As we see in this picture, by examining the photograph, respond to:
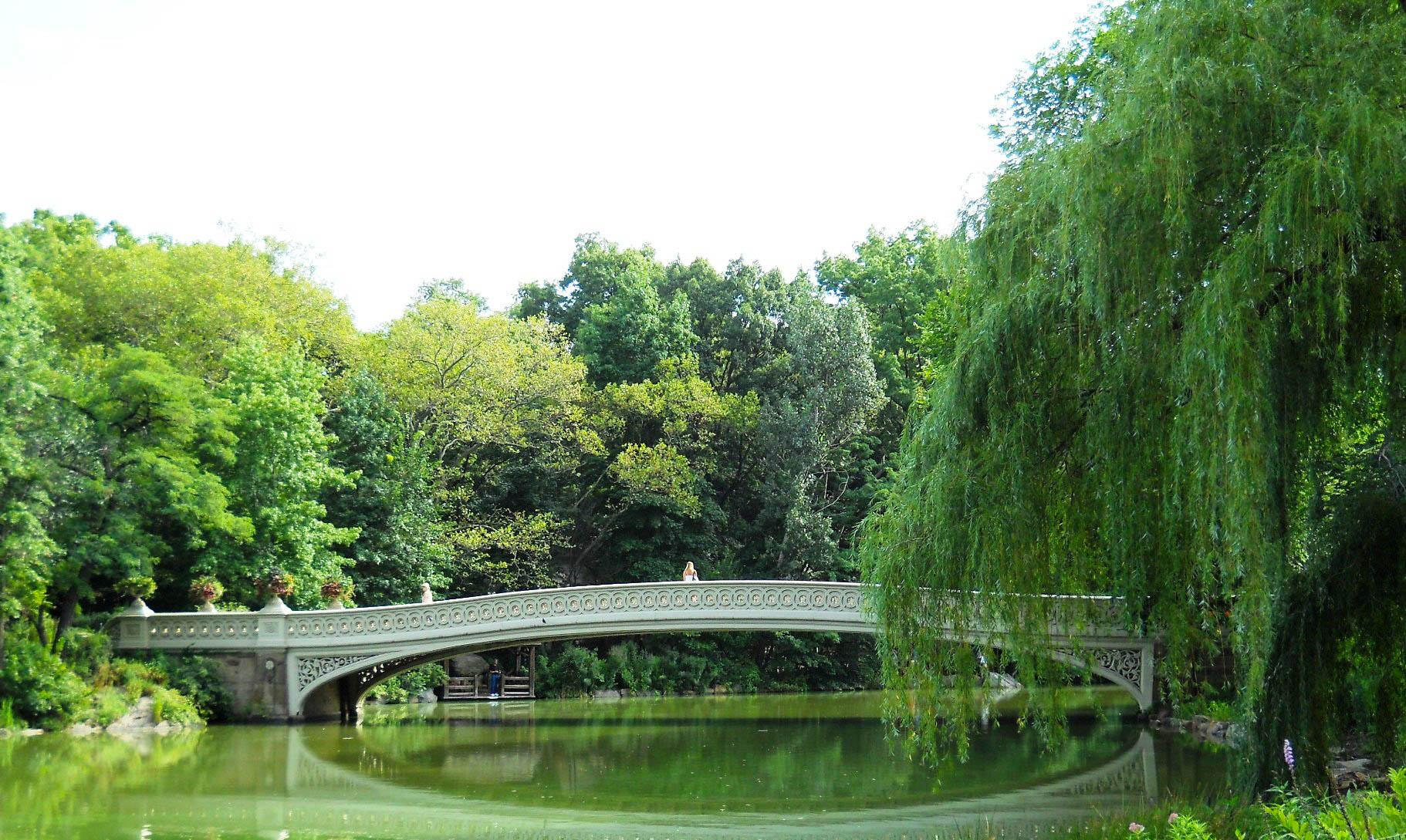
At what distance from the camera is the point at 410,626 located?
71.7 feet

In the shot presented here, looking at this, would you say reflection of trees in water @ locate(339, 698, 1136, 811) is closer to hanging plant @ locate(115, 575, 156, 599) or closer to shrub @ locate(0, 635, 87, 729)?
shrub @ locate(0, 635, 87, 729)

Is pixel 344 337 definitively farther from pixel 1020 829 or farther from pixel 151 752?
pixel 1020 829

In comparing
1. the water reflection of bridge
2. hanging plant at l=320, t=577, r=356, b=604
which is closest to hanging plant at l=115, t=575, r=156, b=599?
hanging plant at l=320, t=577, r=356, b=604

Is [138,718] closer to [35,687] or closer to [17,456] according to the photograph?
[35,687]

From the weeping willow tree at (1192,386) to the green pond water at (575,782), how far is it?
88.0 inches

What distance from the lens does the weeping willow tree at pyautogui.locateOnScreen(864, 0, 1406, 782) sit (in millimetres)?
6691

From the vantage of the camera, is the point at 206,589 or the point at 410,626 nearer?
the point at 410,626

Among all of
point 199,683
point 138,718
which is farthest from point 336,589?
point 138,718

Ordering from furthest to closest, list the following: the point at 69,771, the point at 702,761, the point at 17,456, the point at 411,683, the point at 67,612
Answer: the point at 411,683 → the point at 67,612 → the point at 17,456 → the point at 702,761 → the point at 69,771

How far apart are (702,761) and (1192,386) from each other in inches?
446

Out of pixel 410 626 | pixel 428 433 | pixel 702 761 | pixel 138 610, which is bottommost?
pixel 702 761

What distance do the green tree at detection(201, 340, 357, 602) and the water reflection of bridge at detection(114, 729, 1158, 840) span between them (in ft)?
32.7

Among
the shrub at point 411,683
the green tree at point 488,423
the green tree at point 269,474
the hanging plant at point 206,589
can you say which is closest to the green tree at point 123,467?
the hanging plant at point 206,589

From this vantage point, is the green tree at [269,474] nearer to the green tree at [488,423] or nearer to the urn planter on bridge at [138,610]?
the urn planter on bridge at [138,610]
